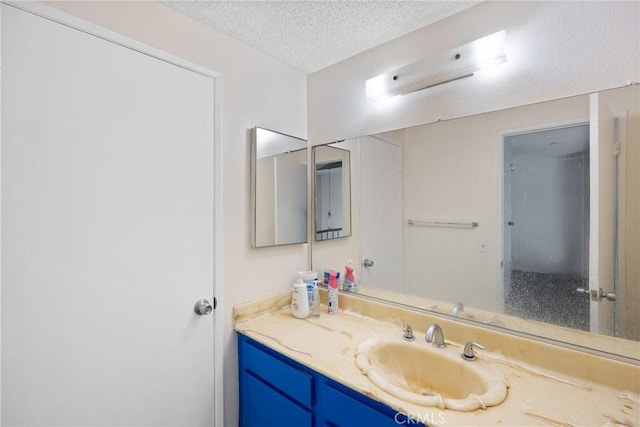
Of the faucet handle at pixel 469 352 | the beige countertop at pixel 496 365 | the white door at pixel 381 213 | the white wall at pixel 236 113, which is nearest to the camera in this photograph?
the beige countertop at pixel 496 365

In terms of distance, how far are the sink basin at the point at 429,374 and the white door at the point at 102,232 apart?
2.51 ft

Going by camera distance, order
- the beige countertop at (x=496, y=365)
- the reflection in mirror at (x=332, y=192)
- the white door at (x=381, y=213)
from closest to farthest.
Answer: the beige countertop at (x=496, y=365) < the white door at (x=381, y=213) < the reflection in mirror at (x=332, y=192)

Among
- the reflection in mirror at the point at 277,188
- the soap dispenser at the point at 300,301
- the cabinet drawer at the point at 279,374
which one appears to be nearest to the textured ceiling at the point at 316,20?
the reflection in mirror at the point at 277,188

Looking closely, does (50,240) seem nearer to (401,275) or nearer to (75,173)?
(75,173)

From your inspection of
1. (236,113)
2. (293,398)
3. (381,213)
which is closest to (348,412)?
(293,398)

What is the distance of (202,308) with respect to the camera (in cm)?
133

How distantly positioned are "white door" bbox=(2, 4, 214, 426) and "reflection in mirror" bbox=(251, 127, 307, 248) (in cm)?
25

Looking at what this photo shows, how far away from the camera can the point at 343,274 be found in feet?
5.66

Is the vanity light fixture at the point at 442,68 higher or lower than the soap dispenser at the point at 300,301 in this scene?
higher

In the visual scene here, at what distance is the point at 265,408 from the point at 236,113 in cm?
136

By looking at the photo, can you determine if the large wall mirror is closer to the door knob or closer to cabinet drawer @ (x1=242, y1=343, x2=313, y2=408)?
cabinet drawer @ (x1=242, y1=343, x2=313, y2=408)

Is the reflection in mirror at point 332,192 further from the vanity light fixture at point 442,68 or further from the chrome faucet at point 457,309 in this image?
the chrome faucet at point 457,309

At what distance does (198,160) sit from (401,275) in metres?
1.10

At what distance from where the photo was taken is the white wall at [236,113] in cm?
124
